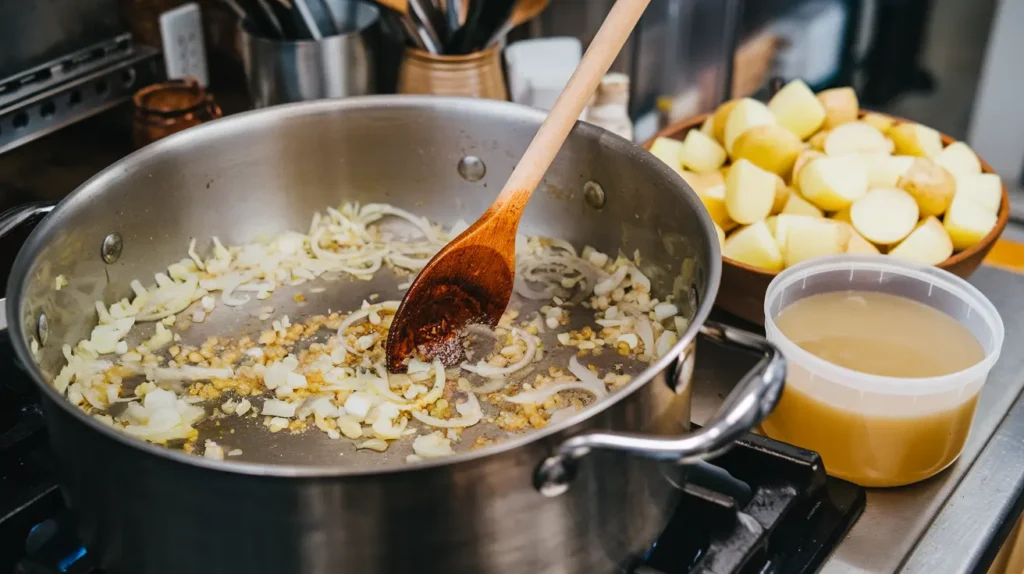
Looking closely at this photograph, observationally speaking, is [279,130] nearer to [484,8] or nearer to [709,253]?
[484,8]

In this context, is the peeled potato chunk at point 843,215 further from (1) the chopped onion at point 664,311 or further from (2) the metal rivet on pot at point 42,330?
(2) the metal rivet on pot at point 42,330

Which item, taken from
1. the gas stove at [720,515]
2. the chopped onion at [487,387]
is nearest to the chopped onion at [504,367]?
the chopped onion at [487,387]

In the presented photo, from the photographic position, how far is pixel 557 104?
95 centimetres

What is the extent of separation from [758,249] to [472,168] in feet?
1.17

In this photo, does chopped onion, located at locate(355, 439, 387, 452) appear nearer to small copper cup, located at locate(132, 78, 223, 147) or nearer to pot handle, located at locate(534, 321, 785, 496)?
pot handle, located at locate(534, 321, 785, 496)

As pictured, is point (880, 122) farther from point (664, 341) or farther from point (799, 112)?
point (664, 341)

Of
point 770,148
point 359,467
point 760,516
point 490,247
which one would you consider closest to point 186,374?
point 490,247

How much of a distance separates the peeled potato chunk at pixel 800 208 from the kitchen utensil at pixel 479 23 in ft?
1.36

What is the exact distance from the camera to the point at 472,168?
1.17m

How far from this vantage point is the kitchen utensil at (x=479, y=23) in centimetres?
121

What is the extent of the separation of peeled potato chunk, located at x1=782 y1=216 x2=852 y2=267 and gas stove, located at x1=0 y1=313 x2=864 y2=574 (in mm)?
226

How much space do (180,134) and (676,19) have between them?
85cm

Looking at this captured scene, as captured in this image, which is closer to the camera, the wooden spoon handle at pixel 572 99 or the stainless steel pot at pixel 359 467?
the stainless steel pot at pixel 359 467

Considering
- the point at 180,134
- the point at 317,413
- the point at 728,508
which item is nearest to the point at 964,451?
the point at 728,508
